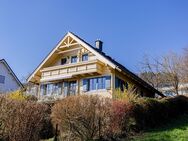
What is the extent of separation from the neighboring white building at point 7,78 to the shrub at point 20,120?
110 feet

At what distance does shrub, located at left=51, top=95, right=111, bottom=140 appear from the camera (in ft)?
66.6

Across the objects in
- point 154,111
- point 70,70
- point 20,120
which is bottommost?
point 20,120

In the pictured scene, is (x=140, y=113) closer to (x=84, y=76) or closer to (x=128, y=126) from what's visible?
(x=128, y=126)

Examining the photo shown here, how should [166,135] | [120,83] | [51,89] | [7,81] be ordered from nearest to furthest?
[166,135] → [120,83] → [51,89] → [7,81]

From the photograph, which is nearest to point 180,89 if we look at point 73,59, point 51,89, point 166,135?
point 73,59

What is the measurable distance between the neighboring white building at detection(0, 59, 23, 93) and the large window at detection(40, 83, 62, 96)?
45.2 ft

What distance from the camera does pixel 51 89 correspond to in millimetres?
38250

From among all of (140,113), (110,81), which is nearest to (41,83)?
(110,81)

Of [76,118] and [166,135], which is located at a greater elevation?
[76,118]

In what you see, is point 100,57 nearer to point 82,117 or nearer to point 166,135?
point 82,117

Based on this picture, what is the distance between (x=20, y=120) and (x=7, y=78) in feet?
116

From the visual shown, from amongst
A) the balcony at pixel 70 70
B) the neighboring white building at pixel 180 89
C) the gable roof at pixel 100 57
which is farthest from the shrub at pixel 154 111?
the neighboring white building at pixel 180 89

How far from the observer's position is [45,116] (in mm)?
19906

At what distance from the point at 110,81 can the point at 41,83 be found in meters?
9.72
